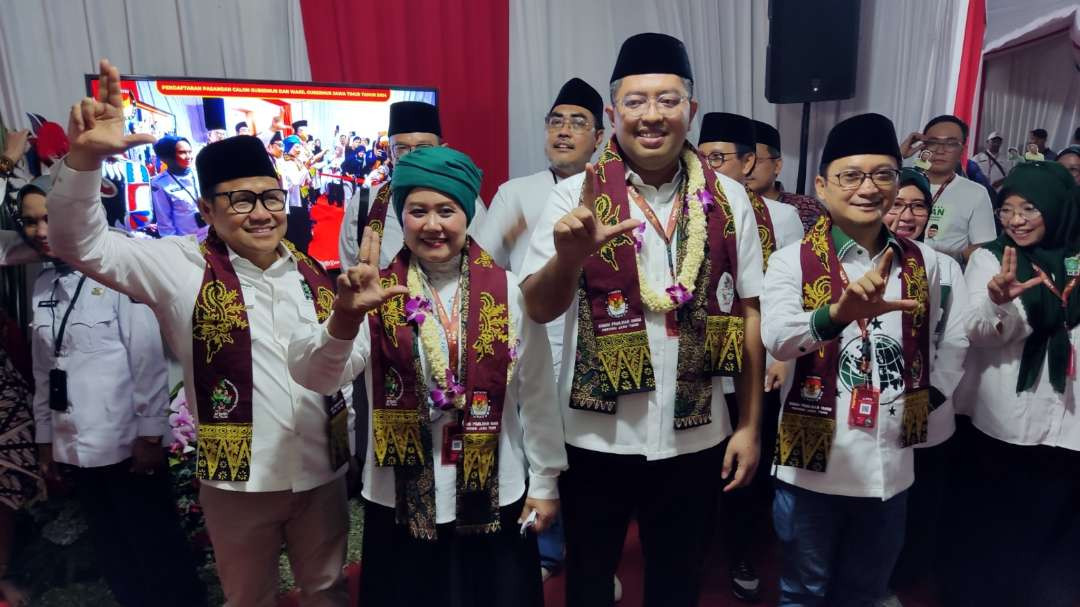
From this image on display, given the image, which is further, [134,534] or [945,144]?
[945,144]

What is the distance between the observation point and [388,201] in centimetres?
284

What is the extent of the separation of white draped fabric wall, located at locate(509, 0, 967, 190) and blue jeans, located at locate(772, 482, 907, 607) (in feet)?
A: 10.0

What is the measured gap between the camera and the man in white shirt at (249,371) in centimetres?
175

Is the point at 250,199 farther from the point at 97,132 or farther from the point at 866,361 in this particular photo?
the point at 866,361

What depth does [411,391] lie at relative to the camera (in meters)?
1.68

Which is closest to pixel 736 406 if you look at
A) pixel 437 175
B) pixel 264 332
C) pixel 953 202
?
pixel 437 175

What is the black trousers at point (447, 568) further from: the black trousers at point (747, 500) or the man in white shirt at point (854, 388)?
the black trousers at point (747, 500)

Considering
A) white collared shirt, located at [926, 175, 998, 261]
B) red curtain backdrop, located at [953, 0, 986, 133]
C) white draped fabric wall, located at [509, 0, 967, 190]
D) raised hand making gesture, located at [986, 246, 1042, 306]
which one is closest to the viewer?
raised hand making gesture, located at [986, 246, 1042, 306]

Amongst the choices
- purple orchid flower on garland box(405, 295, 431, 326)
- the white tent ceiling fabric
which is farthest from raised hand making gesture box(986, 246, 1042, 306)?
the white tent ceiling fabric

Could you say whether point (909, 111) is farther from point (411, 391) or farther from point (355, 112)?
point (411, 391)

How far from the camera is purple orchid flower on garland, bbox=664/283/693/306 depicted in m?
1.67

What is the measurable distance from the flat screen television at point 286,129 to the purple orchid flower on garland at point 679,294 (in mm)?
2250

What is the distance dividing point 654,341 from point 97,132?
1.41 m

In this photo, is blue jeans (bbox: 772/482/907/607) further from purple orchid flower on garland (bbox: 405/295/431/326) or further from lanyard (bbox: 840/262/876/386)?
purple orchid flower on garland (bbox: 405/295/431/326)
